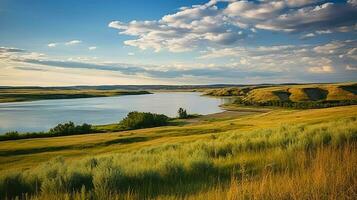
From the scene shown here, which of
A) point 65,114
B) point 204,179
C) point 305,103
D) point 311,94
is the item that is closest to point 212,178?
point 204,179

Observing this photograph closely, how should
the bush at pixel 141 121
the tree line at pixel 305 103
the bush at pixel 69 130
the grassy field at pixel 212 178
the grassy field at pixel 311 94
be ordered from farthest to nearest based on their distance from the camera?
1. the grassy field at pixel 311 94
2. the tree line at pixel 305 103
3. the bush at pixel 141 121
4. the bush at pixel 69 130
5. the grassy field at pixel 212 178

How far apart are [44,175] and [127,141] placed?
113ft

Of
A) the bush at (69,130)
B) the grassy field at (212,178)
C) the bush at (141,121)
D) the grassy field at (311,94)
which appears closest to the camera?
the grassy field at (212,178)

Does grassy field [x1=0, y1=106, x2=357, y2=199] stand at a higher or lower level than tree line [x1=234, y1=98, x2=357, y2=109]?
higher

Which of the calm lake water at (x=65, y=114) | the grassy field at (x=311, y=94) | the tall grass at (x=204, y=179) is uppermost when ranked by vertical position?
the tall grass at (x=204, y=179)

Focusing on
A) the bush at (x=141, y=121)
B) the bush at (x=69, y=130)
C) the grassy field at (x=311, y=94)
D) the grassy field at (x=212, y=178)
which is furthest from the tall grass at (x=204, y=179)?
the grassy field at (x=311, y=94)

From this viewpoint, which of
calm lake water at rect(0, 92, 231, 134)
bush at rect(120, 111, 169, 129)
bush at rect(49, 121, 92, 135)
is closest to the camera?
bush at rect(49, 121, 92, 135)

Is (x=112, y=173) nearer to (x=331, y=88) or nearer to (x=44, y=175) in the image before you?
(x=44, y=175)

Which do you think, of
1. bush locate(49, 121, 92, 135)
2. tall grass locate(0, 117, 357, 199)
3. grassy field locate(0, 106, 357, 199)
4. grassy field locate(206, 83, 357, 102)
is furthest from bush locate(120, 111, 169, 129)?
grassy field locate(206, 83, 357, 102)

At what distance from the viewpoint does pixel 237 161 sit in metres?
9.62

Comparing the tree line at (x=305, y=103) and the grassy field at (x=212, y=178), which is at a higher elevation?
the grassy field at (x=212, y=178)

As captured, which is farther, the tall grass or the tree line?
the tree line

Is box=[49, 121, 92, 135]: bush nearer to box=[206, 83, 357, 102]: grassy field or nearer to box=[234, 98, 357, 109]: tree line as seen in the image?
box=[234, 98, 357, 109]: tree line

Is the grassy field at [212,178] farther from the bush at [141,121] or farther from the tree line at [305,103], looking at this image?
the tree line at [305,103]
